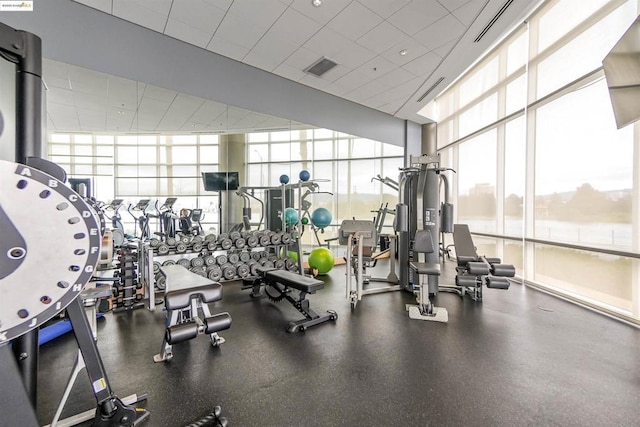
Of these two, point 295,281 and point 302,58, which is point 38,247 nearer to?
point 295,281

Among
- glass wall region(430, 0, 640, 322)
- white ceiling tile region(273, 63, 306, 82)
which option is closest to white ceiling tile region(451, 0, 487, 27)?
glass wall region(430, 0, 640, 322)

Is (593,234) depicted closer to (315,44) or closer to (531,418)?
Result: (531,418)

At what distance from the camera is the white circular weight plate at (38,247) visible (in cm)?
63

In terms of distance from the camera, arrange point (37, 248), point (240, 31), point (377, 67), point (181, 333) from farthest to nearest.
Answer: point (377, 67), point (240, 31), point (181, 333), point (37, 248)

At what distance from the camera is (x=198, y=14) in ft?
11.5

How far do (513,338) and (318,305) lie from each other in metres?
2.19

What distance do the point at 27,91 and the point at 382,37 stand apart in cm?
416

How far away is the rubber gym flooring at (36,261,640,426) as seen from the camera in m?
1.75

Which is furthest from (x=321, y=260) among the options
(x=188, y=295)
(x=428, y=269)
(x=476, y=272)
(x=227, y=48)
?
(x=227, y=48)

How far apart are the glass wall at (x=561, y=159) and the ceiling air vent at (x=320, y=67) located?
3.38 meters

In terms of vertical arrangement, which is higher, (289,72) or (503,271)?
(289,72)

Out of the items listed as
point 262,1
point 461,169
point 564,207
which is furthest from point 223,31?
point 461,169

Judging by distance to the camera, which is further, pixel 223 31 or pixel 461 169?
pixel 461 169

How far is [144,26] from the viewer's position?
375 cm
